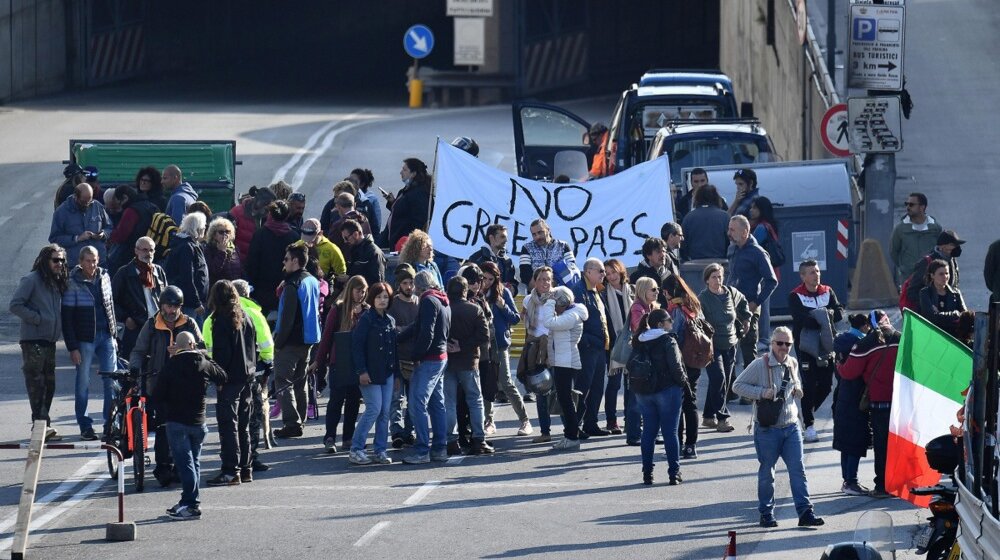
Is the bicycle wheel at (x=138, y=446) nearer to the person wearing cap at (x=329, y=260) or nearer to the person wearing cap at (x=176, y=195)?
the person wearing cap at (x=329, y=260)

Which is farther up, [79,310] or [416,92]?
[416,92]

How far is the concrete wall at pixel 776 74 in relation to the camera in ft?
100

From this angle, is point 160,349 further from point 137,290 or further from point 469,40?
point 469,40

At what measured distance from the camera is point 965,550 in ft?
29.1

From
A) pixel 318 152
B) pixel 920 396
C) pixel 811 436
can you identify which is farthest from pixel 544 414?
pixel 318 152

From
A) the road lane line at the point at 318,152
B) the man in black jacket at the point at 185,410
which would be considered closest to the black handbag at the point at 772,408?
the man in black jacket at the point at 185,410

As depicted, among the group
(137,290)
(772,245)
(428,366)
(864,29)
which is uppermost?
(864,29)

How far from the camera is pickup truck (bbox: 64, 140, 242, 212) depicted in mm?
23422

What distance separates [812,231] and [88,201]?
28.9ft

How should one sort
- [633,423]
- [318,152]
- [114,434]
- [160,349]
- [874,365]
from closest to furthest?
1. [874,365]
2. [160,349]
3. [114,434]
4. [633,423]
5. [318,152]

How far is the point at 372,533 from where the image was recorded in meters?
13.1

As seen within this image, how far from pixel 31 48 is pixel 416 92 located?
9.95 meters

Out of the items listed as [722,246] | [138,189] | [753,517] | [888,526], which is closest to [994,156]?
[722,246]

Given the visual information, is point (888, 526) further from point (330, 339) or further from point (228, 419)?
point (330, 339)
